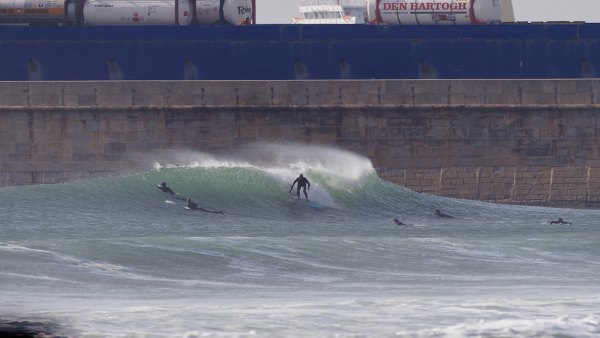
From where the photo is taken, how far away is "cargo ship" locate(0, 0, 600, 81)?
41.1 m

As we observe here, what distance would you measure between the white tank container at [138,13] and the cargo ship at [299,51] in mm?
1660

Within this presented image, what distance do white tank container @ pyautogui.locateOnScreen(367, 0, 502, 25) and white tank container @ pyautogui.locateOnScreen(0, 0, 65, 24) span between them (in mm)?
8188

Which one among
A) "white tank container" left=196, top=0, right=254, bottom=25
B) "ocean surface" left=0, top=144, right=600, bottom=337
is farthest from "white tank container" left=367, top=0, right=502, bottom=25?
"ocean surface" left=0, top=144, right=600, bottom=337

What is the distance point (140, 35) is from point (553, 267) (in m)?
15.8

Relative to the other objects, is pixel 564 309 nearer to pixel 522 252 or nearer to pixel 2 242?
pixel 522 252

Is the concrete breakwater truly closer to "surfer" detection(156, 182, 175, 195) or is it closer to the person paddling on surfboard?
"surfer" detection(156, 182, 175, 195)

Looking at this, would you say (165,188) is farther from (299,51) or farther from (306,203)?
(299,51)

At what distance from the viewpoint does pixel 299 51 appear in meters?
41.2

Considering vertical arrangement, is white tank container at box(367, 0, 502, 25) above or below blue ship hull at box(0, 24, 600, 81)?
above

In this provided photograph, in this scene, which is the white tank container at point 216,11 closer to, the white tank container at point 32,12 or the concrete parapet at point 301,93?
the white tank container at point 32,12

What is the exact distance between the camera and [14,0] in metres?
43.4

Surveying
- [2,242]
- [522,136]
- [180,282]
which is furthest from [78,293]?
[522,136]

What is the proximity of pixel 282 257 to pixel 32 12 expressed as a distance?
56.2 ft

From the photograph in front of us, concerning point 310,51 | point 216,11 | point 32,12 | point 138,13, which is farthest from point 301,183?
point 32,12
